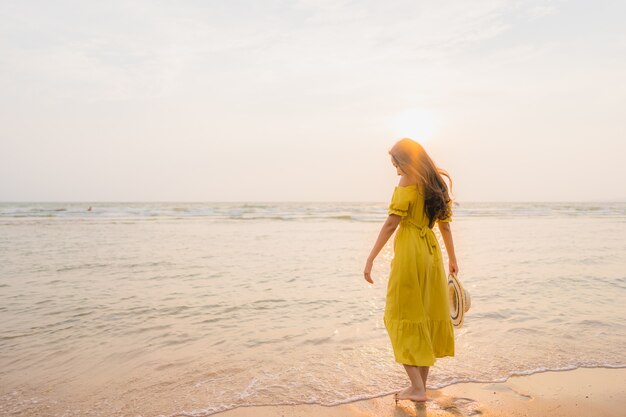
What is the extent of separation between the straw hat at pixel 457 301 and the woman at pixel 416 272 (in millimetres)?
173

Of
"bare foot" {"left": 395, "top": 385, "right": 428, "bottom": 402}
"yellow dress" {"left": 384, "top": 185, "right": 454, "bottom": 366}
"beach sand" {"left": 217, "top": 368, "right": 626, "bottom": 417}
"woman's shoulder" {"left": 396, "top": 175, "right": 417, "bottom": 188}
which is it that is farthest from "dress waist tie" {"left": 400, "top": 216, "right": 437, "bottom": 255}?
"beach sand" {"left": 217, "top": 368, "right": 626, "bottom": 417}

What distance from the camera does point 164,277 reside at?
29.7 ft

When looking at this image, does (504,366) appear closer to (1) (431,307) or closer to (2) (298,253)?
(1) (431,307)

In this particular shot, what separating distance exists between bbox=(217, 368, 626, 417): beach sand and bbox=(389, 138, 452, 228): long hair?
1436mm

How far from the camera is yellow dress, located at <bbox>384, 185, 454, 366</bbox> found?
362cm

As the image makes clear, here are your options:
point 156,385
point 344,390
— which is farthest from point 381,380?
point 156,385

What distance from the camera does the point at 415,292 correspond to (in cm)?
363

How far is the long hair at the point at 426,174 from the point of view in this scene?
3.65 meters

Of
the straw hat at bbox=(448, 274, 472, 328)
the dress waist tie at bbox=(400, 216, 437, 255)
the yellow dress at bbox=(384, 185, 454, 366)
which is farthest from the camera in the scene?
the straw hat at bbox=(448, 274, 472, 328)

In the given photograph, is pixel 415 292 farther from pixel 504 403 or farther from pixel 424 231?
pixel 504 403

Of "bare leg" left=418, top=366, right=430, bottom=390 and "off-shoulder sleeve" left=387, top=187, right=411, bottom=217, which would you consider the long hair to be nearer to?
"off-shoulder sleeve" left=387, top=187, right=411, bottom=217

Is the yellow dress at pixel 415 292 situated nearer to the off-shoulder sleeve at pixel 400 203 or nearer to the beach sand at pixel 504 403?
the off-shoulder sleeve at pixel 400 203

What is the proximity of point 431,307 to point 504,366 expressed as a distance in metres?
1.30

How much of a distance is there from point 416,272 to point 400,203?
22.1 inches
